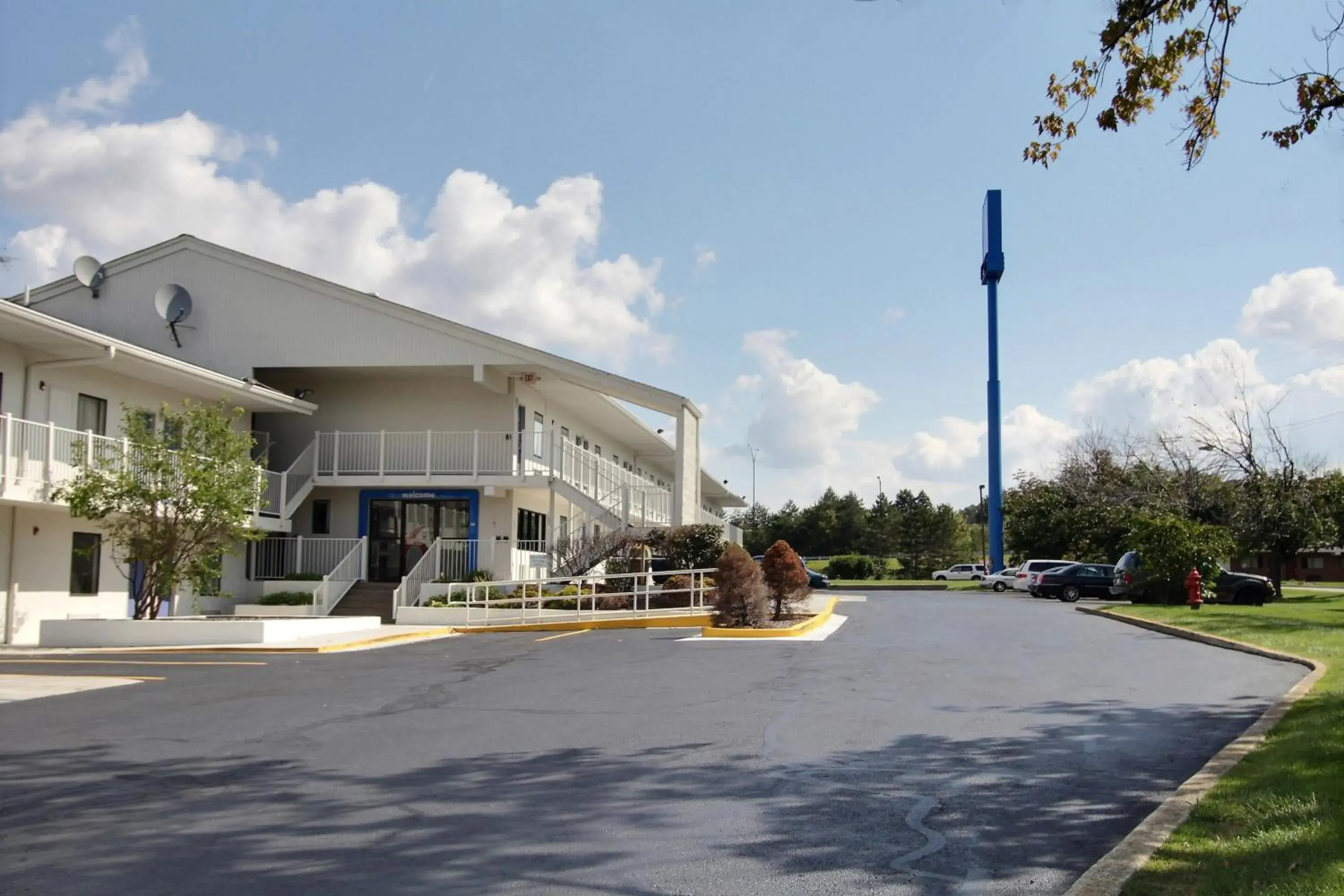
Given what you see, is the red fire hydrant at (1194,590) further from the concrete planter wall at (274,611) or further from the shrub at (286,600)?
the shrub at (286,600)

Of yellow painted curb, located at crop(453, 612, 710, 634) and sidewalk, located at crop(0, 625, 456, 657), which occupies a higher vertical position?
yellow painted curb, located at crop(453, 612, 710, 634)

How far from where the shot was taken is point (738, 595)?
20.9 m

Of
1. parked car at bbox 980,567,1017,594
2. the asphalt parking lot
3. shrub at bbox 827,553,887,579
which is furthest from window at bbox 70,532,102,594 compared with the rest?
shrub at bbox 827,553,887,579

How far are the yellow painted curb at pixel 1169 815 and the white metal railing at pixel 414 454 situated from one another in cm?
2176

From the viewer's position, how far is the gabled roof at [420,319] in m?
30.0

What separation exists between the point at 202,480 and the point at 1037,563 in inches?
1317

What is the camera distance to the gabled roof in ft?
98.3

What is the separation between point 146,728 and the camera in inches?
409

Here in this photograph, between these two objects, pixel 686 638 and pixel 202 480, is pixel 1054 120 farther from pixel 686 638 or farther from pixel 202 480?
pixel 202 480

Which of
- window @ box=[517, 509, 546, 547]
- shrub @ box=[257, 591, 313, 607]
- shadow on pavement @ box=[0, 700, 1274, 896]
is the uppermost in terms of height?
window @ box=[517, 509, 546, 547]

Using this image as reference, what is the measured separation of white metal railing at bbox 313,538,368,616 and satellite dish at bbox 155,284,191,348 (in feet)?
24.1

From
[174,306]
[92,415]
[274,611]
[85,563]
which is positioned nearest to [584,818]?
[85,563]

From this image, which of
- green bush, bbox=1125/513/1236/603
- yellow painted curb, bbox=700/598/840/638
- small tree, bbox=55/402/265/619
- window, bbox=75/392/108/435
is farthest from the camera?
green bush, bbox=1125/513/1236/603

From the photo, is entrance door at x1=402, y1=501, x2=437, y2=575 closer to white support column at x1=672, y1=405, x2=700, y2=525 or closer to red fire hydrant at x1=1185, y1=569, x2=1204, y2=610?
white support column at x1=672, y1=405, x2=700, y2=525
